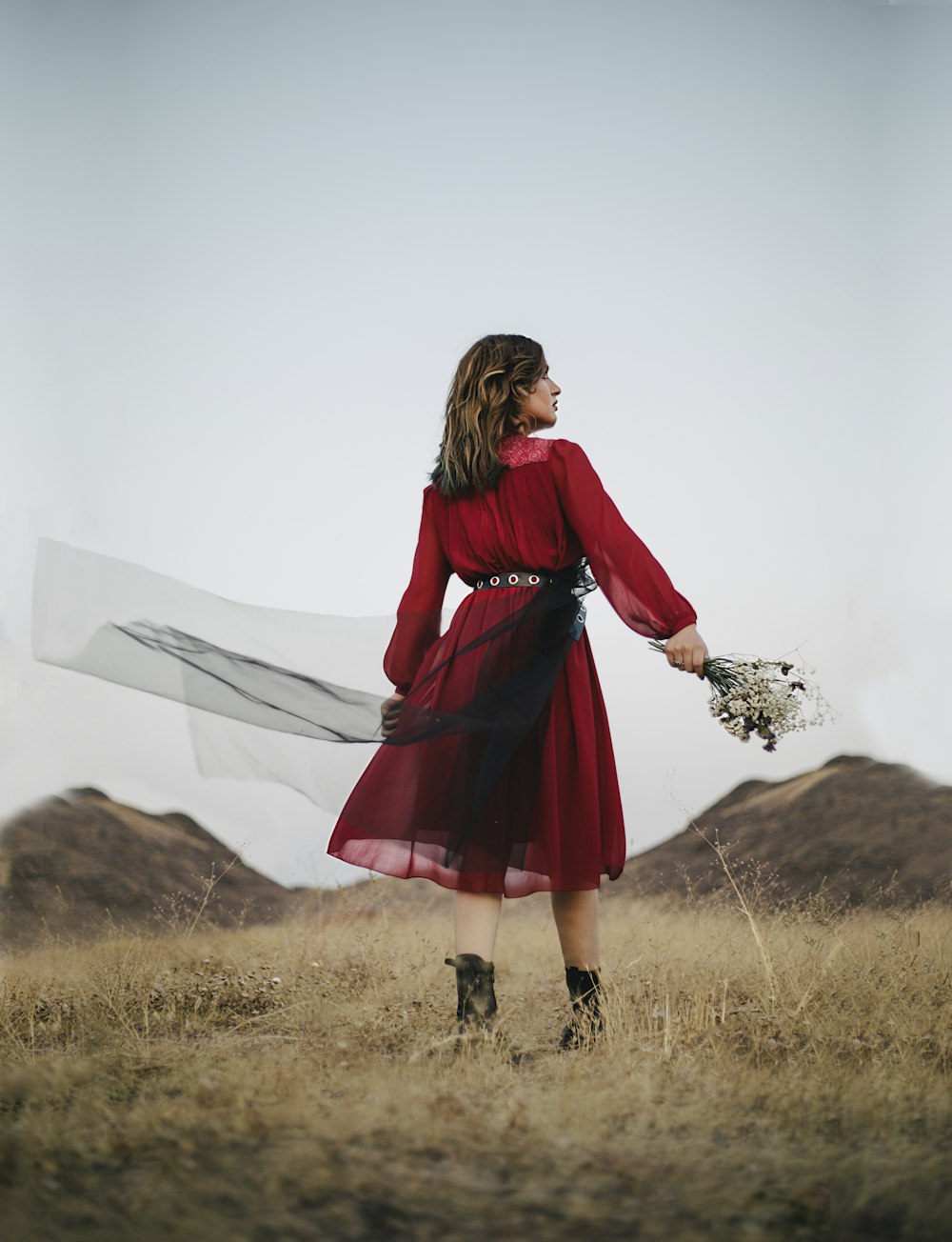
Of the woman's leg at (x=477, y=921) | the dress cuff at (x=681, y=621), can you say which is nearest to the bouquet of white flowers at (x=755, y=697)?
the dress cuff at (x=681, y=621)

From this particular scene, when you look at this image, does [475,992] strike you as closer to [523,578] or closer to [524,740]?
[524,740]

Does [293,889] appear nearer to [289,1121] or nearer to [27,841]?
[27,841]

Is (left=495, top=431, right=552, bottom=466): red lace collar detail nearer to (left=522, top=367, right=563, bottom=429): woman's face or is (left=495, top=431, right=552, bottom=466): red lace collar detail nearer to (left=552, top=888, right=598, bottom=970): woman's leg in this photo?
(left=522, top=367, right=563, bottom=429): woman's face

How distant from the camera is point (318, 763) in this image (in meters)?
2.56

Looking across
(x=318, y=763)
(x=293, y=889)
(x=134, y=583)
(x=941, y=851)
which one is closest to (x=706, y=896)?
(x=941, y=851)

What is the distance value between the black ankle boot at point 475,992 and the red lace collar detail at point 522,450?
3.55ft

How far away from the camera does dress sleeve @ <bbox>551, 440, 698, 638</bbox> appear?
2426 millimetres

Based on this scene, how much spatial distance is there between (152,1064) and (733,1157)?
1.24 m

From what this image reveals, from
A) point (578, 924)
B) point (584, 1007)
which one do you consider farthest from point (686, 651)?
point (584, 1007)

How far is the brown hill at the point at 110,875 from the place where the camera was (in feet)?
12.5

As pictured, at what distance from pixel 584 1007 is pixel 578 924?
179 mm

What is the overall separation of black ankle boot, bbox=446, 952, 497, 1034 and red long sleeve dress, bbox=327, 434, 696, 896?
16 centimetres

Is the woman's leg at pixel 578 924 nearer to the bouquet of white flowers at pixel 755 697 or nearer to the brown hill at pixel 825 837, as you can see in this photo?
the bouquet of white flowers at pixel 755 697

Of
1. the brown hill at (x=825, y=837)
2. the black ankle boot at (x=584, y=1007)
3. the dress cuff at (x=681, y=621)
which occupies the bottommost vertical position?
the black ankle boot at (x=584, y=1007)
